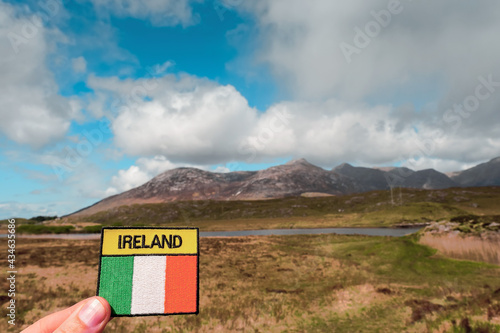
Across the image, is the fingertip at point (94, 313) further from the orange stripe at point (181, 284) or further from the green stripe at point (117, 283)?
the orange stripe at point (181, 284)

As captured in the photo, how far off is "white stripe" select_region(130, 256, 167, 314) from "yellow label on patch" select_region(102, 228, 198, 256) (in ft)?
0.57

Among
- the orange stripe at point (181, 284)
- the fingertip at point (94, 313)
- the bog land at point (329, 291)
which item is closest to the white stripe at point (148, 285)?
the orange stripe at point (181, 284)

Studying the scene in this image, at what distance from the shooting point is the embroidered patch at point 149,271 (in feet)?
14.7

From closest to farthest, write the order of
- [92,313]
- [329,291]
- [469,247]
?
[92,313] < [329,291] < [469,247]

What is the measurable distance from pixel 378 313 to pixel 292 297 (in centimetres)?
601

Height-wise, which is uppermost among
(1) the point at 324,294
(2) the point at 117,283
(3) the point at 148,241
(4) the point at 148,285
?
(3) the point at 148,241

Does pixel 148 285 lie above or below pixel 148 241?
below

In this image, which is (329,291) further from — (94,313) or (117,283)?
(94,313)

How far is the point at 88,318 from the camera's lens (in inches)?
147

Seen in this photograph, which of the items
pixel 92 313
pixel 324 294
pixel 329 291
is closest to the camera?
pixel 92 313

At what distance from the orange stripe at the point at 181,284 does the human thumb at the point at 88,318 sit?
1.05 meters

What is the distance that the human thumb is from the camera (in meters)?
3.61

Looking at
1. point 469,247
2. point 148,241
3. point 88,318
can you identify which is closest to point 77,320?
point 88,318

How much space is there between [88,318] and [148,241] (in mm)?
1447
